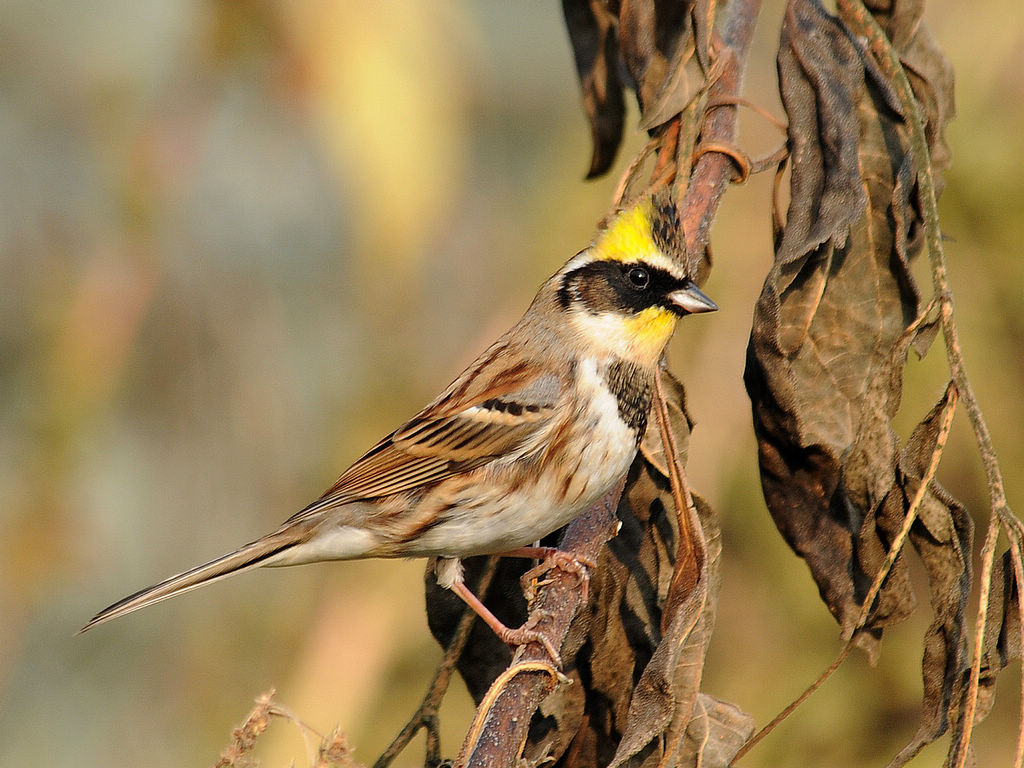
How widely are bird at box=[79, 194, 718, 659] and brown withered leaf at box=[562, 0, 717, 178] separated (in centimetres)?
29

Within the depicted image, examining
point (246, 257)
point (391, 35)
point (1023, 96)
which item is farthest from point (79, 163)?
point (1023, 96)

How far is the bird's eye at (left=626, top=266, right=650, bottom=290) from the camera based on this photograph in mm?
2891

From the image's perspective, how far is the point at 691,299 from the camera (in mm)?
2840

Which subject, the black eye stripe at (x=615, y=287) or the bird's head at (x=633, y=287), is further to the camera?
the black eye stripe at (x=615, y=287)

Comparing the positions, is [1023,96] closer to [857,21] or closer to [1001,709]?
[857,21]

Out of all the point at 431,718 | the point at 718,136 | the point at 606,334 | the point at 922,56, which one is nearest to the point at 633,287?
the point at 606,334

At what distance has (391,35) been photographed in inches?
136

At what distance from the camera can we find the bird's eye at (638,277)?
2.89m

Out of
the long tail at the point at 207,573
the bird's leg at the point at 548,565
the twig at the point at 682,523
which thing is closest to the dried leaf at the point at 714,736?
the twig at the point at 682,523

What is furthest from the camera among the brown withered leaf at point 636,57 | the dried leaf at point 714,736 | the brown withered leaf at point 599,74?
the brown withered leaf at point 599,74

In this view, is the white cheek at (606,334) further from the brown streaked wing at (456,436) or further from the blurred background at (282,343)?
the blurred background at (282,343)

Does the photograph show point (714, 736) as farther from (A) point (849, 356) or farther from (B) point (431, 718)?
(A) point (849, 356)

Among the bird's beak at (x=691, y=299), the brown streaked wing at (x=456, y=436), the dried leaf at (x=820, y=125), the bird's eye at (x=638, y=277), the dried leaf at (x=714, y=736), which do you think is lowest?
the dried leaf at (x=714, y=736)

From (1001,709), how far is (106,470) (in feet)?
12.5
